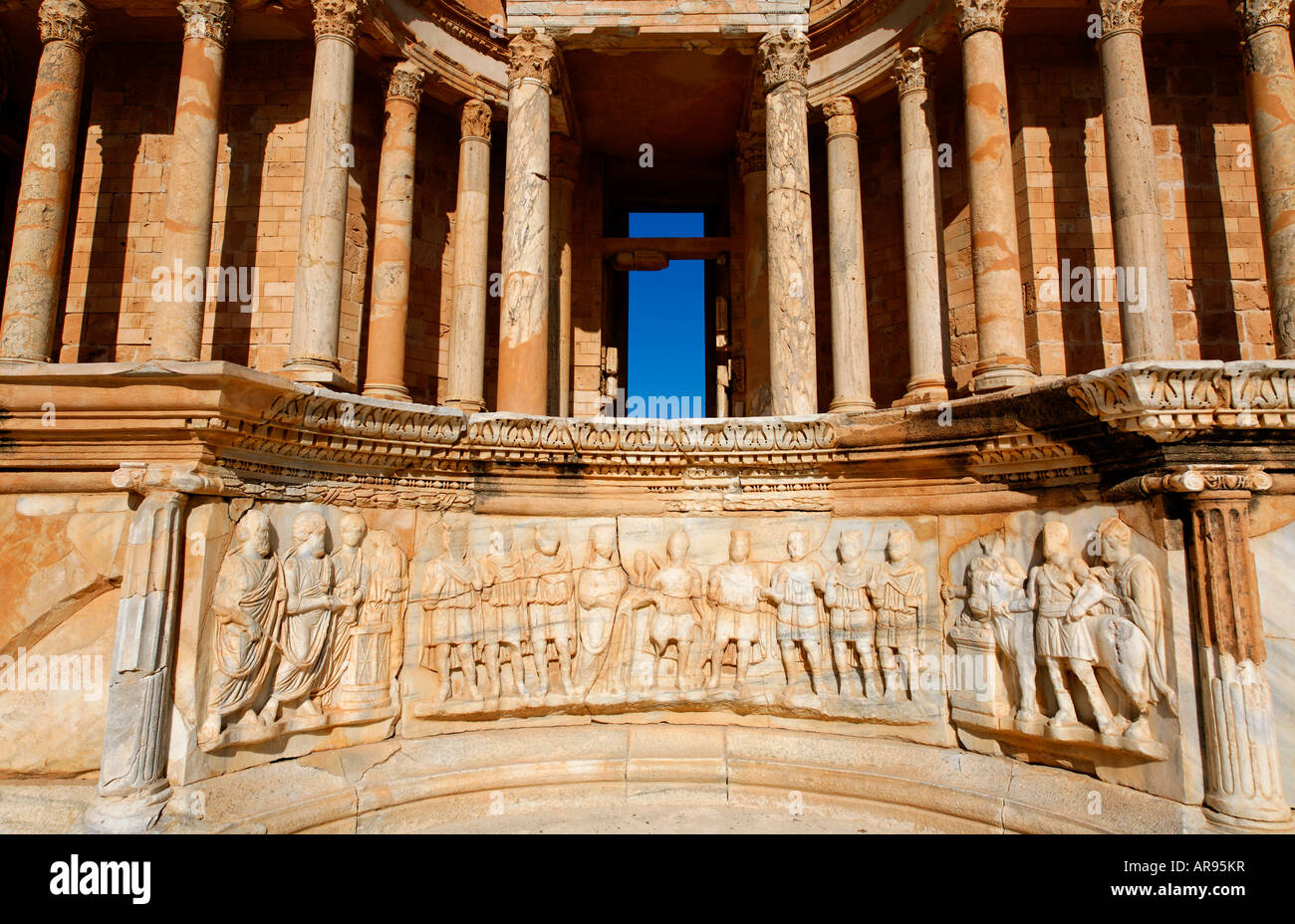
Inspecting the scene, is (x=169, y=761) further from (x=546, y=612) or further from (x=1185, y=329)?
(x=1185, y=329)

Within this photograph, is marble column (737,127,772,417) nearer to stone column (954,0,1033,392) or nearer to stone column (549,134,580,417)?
stone column (549,134,580,417)

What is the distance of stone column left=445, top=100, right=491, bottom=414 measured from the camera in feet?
38.2

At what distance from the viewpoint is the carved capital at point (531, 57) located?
10.1 meters

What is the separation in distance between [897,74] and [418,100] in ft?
23.5

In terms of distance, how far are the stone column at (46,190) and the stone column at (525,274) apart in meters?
5.99

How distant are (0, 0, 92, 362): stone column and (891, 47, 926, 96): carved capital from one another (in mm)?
11438

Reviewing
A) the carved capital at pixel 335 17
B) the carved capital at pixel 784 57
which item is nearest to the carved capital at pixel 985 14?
the carved capital at pixel 784 57

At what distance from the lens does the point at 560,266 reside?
1348 cm

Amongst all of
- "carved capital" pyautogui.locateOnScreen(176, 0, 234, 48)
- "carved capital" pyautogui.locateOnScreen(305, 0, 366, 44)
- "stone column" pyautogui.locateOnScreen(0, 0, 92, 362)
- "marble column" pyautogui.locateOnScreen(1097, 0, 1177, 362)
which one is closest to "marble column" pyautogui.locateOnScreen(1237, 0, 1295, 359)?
"marble column" pyautogui.locateOnScreen(1097, 0, 1177, 362)

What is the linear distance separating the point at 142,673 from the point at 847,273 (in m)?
9.42

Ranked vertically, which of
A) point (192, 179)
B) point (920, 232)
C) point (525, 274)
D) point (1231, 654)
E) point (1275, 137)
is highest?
point (1275, 137)

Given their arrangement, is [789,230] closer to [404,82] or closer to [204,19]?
[404,82]

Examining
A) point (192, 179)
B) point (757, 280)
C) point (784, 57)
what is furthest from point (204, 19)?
point (757, 280)

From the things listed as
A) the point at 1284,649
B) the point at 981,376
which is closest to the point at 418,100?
the point at 981,376
